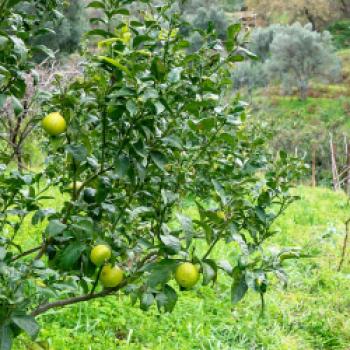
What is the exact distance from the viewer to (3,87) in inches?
59.5

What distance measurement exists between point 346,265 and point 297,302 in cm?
104

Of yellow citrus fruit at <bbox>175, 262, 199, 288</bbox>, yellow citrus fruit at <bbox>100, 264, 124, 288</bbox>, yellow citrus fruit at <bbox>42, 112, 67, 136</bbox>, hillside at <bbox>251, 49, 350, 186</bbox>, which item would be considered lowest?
hillside at <bbox>251, 49, 350, 186</bbox>

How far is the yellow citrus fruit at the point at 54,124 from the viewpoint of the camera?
1291mm

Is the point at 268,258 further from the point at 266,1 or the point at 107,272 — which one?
the point at 266,1

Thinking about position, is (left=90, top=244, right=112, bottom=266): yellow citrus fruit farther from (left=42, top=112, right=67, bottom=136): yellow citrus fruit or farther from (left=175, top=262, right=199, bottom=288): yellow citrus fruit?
(left=42, top=112, right=67, bottom=136): yellow citrus fruit

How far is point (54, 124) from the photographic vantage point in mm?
1295

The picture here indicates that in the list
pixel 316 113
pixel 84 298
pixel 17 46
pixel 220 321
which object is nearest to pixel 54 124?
pixel 17 46

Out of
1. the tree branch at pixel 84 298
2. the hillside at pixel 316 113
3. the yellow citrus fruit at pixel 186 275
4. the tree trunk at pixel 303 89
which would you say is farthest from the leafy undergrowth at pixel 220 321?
the tree trunk at pixel 303 89

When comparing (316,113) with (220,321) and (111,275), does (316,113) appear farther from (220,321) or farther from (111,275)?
(111,275)

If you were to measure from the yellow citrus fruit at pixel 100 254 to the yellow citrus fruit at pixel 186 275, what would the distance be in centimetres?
18

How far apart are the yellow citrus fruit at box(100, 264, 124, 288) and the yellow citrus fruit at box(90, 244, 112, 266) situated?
0.37ft

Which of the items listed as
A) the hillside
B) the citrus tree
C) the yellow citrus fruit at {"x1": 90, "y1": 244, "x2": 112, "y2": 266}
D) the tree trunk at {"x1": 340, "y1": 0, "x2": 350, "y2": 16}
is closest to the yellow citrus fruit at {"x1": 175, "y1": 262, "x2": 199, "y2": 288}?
the citrus tree

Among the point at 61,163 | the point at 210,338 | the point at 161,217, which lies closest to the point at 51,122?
the point at 161,217

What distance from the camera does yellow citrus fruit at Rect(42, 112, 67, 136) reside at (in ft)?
4.24
